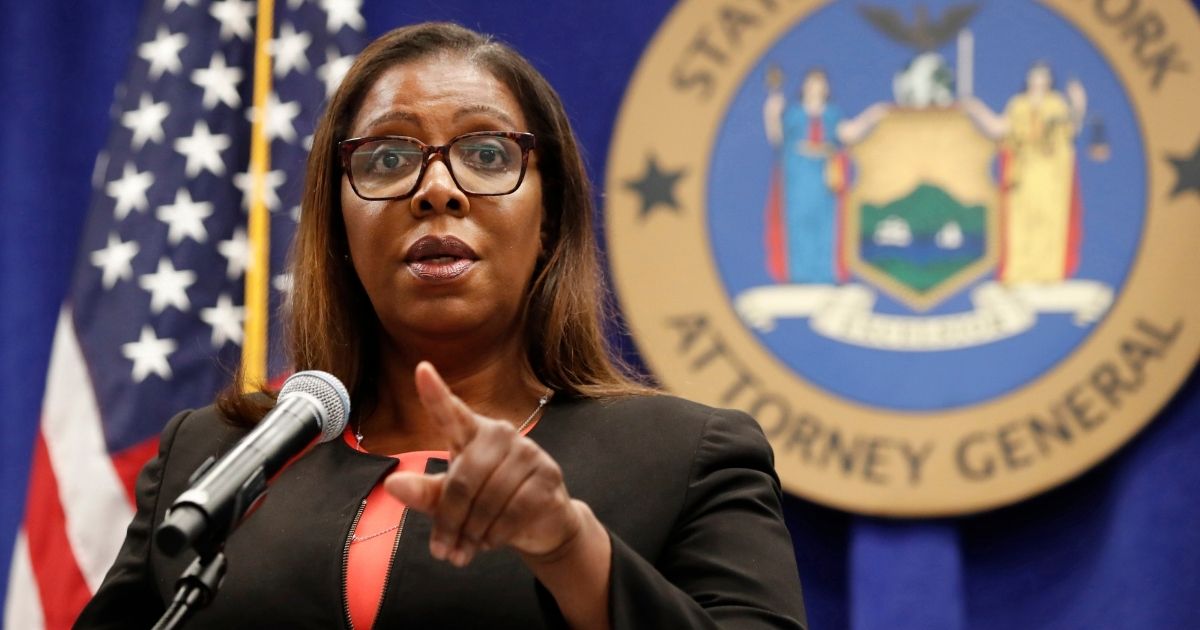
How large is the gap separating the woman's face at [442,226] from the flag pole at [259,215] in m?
1.27

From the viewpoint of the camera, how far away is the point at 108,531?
2791 mm

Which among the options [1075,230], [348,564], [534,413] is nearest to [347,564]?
[348,564]

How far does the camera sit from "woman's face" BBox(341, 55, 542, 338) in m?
1.47

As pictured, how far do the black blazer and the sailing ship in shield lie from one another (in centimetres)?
128

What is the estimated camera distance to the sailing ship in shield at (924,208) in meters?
2.65

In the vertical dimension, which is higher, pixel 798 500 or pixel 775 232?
pixel 775 232

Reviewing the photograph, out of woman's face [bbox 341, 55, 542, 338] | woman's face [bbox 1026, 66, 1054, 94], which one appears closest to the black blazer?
woman's face [bbox 341, 55, 542, 338]

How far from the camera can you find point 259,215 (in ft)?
9.50

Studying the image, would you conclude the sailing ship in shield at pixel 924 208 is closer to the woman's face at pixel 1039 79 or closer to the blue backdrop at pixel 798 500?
the woman's face at pixel 1039 79

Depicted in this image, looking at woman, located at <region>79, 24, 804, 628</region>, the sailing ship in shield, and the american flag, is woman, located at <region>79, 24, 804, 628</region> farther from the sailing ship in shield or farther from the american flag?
the american flag

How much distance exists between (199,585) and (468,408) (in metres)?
0.26

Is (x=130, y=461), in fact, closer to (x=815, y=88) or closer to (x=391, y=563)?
(x=815, y=88)

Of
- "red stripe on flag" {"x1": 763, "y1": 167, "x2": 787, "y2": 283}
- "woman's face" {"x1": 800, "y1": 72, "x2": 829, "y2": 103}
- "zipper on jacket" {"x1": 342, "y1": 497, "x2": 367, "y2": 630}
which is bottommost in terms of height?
"zipper on jacket" {"x1": 342, "y1": 497, "x2": 367, "y2": 630}

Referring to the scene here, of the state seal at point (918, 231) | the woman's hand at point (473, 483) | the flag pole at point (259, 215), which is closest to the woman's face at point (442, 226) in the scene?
the woman's hand at point (473, 483)
